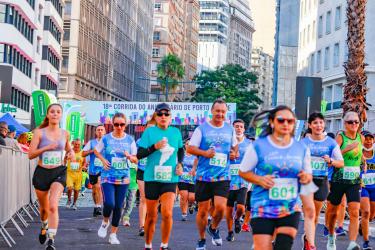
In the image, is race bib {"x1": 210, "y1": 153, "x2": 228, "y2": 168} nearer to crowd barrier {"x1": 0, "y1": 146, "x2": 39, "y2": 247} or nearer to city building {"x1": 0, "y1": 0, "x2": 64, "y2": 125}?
crowd barrier {"x1": 0, "y1": 146, "x2": 39, "y2": 247}

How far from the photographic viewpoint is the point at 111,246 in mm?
14281

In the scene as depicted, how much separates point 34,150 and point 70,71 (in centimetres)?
8056

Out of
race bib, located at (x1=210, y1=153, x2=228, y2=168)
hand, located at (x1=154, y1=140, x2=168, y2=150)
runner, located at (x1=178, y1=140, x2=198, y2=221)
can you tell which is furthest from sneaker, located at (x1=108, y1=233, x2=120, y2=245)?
runner, located at (x1=178, y1=140, x2=198, y2=221)

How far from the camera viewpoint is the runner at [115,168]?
14914 millimetres

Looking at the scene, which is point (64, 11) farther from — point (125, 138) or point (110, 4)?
point (125, 138)

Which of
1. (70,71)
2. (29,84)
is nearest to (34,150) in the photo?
(29,84)

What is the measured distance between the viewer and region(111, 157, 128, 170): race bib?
49.6 ft

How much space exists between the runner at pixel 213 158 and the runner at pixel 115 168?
176 cm

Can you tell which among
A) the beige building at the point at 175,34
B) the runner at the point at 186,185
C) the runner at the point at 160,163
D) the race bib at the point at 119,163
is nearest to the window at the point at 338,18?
the runner at the point at 186,185

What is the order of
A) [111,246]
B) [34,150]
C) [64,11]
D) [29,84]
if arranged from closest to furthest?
[34,150] < [111,246] < [29,84] < [64,11]

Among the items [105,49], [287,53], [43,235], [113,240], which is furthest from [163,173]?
[105,49]

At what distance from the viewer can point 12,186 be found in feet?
52.4

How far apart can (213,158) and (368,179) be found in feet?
11.4

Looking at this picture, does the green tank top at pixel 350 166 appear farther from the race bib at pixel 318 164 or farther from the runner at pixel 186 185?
the runner at pixel 186 185
